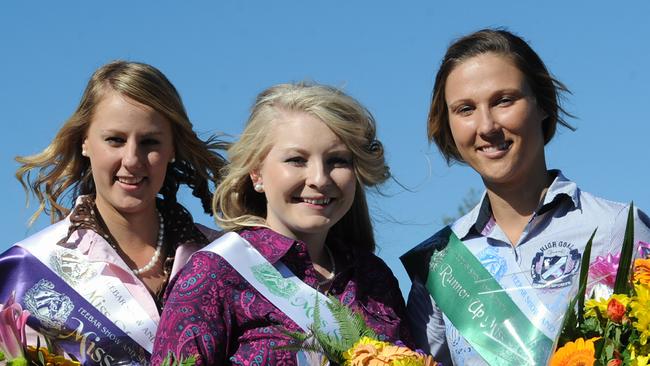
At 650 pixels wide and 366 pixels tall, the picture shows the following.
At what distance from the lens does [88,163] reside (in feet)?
16.3

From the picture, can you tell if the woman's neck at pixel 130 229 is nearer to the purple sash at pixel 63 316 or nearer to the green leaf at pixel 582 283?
the purple sash at pixel 63 316

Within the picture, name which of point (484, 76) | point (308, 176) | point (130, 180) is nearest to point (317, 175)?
point (308, 176)

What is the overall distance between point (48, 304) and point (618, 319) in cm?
249

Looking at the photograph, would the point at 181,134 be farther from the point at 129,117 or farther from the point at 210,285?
the point at 210,285

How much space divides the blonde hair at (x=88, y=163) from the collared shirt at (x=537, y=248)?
1149 mm

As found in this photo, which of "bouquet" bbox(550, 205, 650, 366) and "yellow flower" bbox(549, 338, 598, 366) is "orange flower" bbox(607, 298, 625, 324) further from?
"yellow flower" bbox(549, 338, 598, 366)

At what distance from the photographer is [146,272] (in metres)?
4.59

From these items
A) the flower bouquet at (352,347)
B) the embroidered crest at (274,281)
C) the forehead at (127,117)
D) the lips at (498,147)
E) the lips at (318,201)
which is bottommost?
the embroidered crest at (274,281)

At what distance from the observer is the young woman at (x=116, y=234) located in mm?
4387

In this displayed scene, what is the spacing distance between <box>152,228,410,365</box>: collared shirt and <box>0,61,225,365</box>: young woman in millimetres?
524

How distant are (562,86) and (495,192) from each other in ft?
1.65

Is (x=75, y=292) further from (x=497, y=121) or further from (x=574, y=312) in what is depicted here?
(x=574, y=312)

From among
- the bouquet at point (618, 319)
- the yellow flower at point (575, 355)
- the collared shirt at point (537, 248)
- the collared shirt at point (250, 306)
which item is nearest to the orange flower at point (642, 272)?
the bouquet at point (618, 319)

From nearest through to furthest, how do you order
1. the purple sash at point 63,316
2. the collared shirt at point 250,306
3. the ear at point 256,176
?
the collared shirt at point 250,306 < the ear at point 256,176 < the purple sash at point 63,316
